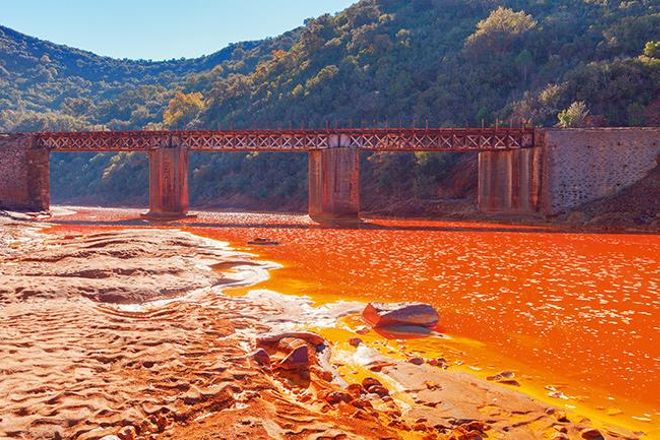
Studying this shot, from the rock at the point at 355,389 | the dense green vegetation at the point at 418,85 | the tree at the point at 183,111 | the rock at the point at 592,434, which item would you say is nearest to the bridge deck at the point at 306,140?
the dense green vegetation at the point at 418,85

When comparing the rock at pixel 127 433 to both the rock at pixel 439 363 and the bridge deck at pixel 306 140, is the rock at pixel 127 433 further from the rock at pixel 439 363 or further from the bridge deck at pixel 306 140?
the bridge deck at pixel 306 140

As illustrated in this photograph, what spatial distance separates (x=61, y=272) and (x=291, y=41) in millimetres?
137358

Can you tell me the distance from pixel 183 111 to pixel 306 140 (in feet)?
216

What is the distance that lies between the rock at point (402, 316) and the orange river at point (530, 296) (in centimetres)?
41

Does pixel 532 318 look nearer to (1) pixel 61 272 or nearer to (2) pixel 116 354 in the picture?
(2) pixel 116 354

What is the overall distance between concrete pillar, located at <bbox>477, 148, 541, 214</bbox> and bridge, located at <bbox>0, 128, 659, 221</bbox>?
7 centimetres

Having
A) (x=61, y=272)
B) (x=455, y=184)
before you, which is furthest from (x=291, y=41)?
(x=61, y=272)

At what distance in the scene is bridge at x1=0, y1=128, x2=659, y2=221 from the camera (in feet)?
121

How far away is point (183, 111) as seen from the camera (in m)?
99.1

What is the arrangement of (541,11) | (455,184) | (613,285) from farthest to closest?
(541,11)
(455,184)
(613,285)

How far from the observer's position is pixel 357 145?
130 feet

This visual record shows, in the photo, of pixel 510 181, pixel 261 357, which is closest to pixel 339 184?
pixel 510 181

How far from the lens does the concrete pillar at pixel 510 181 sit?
38406mm

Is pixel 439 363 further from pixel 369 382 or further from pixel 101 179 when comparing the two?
pixel 101 179
